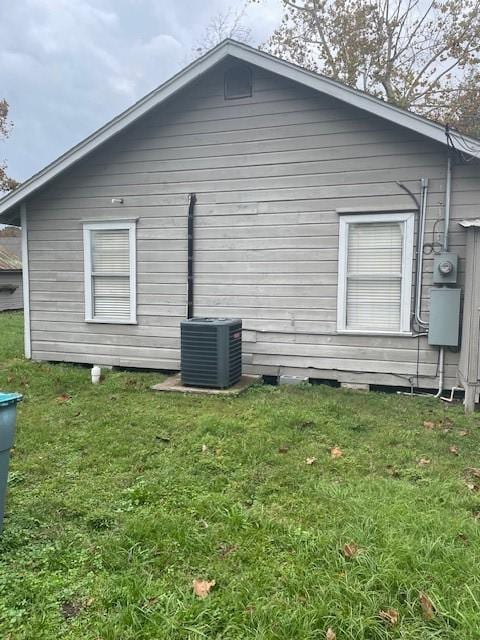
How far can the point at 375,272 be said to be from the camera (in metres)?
6.18

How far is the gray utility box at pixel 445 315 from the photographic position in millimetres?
5668

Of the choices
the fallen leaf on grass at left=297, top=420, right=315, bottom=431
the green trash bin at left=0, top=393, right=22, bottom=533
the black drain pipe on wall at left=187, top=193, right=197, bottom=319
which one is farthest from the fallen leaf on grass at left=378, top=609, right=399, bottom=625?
the black drain pipe on wall at left=187, top=193, right=197, bottom=319

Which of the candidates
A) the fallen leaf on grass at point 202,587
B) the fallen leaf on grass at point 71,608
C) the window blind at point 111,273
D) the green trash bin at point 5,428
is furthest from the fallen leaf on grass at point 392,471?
the window blind at point 111,273

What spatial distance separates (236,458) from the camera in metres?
3.92

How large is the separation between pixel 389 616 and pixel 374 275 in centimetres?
461

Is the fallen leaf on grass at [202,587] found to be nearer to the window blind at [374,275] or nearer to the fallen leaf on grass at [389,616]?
the fallen leaf on grass at [389,616]

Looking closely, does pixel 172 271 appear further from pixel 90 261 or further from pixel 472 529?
pixel 472 529

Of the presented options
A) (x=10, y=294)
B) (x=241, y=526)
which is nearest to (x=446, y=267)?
(x=241, y=526)

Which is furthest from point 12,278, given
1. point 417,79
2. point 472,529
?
point 472,529

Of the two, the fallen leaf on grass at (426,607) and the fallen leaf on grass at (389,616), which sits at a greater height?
the fallen leaf on grass at (426,607)

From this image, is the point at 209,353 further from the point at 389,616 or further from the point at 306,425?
the point at 389,616

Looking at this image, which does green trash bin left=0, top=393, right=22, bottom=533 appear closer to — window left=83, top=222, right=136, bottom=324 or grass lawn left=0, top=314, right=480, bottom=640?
grass lawn left=0, top=314, right=480, bottom=640

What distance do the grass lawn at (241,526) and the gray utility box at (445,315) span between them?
1013 millimetres

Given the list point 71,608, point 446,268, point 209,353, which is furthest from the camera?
point 209,353
